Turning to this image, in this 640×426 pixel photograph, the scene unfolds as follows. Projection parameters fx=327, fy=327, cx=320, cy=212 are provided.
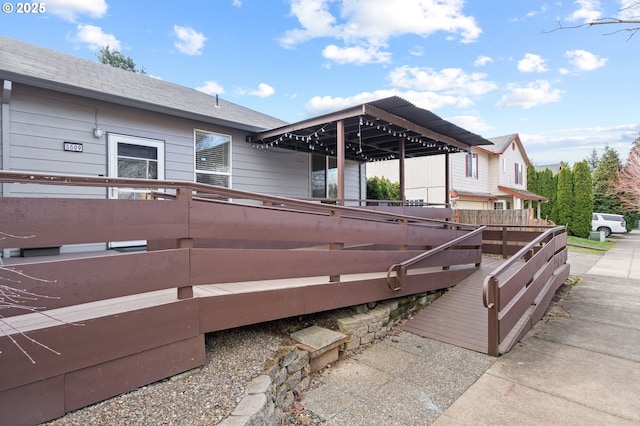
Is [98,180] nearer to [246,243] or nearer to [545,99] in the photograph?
[246,243]

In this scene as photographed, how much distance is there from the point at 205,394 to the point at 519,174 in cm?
2451

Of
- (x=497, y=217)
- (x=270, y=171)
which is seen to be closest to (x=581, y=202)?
(x=497, y=217)

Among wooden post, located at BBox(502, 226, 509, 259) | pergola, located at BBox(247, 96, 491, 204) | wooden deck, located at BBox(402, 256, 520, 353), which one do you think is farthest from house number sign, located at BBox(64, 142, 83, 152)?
wooden post, located at BBox(502, 226, 509, 259)

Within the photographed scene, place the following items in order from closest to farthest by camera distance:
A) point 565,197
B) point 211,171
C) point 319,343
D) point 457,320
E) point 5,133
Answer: point 319,343 → point 5,133 → point 457,320 → point 211,171 → point 565,197

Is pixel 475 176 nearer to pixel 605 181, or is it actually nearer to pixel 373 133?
pixel 373 133

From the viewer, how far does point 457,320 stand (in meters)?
4.62

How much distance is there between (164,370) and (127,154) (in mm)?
4301

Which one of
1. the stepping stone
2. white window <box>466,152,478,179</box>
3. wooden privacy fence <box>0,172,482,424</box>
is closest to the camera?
wooden privacy fence <box>0,172,482,424</box>

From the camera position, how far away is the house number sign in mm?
4832

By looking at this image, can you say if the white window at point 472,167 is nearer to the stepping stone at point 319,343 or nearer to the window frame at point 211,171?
the window frame at point 211,171

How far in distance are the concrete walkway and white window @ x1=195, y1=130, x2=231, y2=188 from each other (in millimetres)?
4454

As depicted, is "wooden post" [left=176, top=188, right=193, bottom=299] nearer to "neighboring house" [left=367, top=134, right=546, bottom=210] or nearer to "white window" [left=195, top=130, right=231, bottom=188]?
"white window" [left=195, top=130, right=231, bottom=188]

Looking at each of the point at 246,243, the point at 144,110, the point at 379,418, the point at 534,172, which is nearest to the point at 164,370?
the point at 379,418
